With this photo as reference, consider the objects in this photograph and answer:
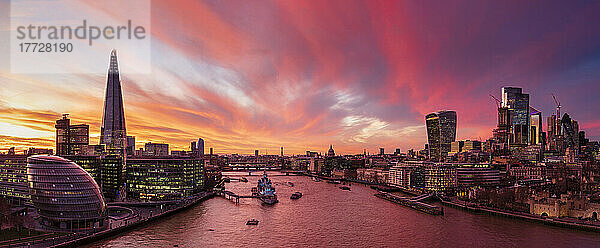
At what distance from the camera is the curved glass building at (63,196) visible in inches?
1737

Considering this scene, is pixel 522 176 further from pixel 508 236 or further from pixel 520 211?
pixel 508 236

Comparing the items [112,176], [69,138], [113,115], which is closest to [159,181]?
[112,176]

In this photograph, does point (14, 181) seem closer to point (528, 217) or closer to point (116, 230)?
point (116, 230)

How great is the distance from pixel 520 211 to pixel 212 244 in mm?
50851

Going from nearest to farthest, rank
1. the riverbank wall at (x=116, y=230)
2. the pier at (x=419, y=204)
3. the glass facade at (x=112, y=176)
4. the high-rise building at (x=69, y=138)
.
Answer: the riverbank wall at (x=116, y=230), the pier at (x=419, y=204), the glass facade at (x=112, y=176), the high-rise building at (x=69, y=138)

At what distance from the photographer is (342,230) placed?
162ft

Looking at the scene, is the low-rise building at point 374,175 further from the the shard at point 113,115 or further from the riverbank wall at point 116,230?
the the shard at point 113,115

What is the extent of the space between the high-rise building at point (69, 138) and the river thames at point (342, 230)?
112 meters

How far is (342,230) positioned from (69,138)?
14605cm

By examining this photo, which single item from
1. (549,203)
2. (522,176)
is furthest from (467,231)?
(522,176)

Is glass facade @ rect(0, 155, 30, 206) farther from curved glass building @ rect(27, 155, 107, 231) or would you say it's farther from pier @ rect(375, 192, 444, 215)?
pier @ rect(375, 192, 444, 215)

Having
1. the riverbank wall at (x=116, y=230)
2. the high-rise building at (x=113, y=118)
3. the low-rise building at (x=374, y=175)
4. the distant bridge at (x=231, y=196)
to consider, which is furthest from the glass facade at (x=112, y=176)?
the low-rise building at (x=374, y=175)

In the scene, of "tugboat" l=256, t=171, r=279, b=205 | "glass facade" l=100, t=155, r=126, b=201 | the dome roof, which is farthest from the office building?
the dome roof

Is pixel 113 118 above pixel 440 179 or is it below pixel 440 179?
above
